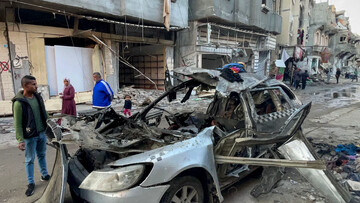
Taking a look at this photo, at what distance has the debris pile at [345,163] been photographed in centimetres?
317

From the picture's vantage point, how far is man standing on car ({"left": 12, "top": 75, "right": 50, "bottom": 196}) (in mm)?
2918

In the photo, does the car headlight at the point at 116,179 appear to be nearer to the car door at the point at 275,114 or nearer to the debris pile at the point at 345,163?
the car door at the point at 275,114

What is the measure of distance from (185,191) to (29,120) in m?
2.30

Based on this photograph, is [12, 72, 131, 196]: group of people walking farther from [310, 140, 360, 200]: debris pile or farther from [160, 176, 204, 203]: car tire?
[310, 140, 360, 200]: debris pile

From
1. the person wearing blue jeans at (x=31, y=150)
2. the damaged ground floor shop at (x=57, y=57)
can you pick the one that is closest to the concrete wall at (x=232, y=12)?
the damaged ground floor shop at (x=57, y=57)

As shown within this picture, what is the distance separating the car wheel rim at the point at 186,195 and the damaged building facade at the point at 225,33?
11.9 m

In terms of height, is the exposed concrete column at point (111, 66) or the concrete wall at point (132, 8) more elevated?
the concrete wall at point (132, 8)

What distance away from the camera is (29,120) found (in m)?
2.99

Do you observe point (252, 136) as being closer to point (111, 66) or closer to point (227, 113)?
point (227, 113)

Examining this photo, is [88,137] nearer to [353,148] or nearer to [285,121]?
[285,121]

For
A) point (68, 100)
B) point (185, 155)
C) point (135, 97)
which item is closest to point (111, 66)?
point (135, 97)

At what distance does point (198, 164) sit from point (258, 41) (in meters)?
19.9

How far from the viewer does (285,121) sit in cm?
324

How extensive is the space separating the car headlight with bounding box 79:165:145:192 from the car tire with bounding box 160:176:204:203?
351 mm
